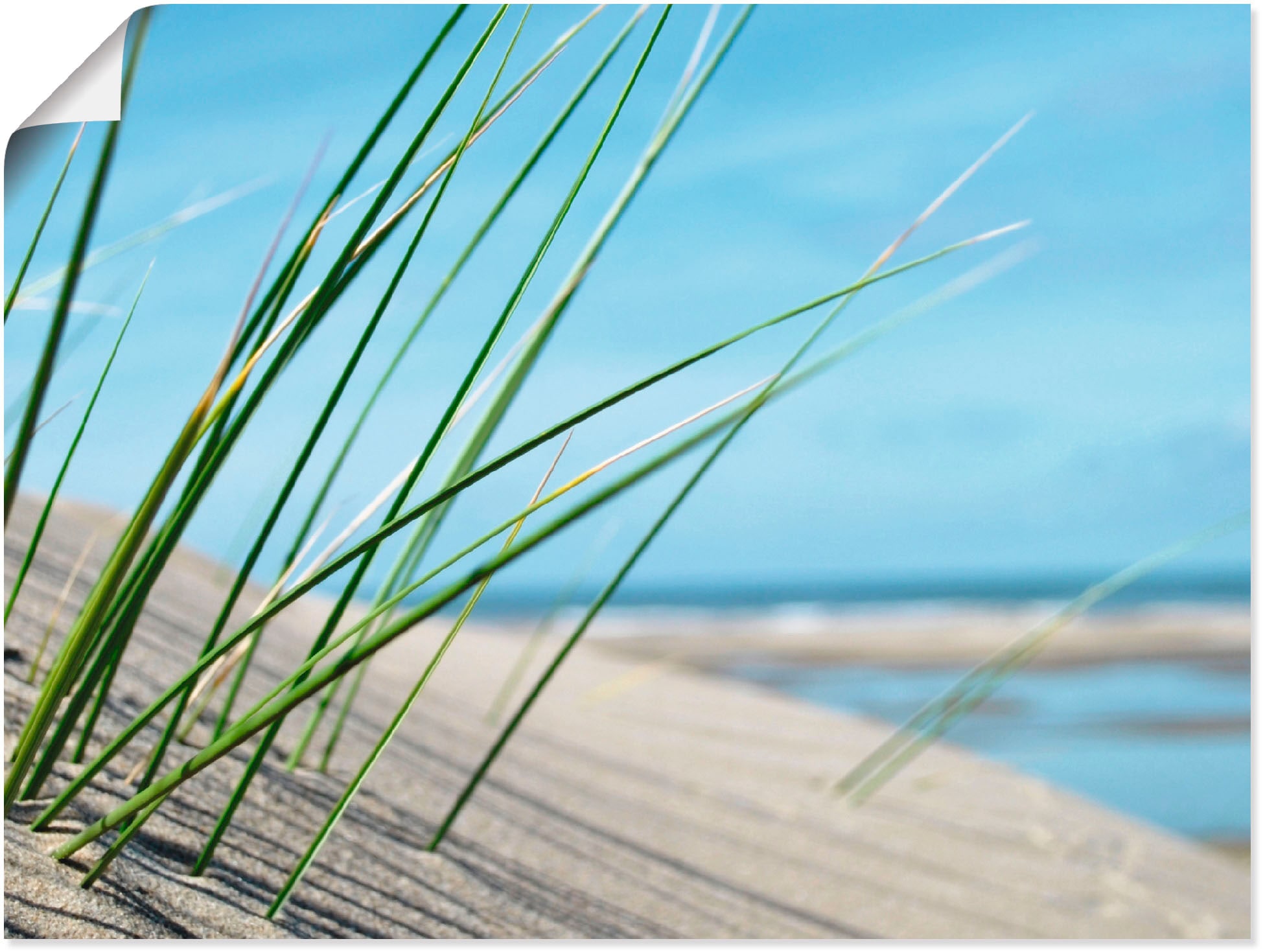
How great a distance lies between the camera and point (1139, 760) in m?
3.13

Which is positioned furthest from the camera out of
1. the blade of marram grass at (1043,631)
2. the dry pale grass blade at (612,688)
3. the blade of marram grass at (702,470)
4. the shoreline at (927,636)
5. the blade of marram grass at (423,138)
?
the shoreline at (927,636)

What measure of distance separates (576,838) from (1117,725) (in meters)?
3.23

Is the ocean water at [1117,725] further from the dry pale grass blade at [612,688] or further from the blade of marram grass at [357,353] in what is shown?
the blade of marram grass at [357,353]

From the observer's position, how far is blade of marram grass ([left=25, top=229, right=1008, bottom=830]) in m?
0.50

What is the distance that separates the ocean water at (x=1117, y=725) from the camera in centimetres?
280

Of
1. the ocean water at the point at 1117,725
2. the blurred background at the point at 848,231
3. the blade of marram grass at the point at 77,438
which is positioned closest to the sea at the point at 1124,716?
the ocean water at the point at 1117,725

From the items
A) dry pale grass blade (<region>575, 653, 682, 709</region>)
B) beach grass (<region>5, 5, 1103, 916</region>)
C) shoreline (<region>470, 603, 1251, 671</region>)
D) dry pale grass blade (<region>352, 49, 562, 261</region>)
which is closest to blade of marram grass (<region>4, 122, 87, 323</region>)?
beach grass (<region>5, 5, 1103, 916</region>)

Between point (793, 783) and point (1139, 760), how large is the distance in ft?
5.43

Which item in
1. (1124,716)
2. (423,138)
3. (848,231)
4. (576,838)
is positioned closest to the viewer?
(423,138)

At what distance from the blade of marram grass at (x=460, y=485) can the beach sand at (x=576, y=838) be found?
22 centimetres

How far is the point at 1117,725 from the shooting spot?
12.7ft

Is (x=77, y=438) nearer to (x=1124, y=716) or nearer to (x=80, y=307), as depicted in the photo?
(x=80, y=307)

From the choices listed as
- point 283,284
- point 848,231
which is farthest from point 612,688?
point 283,284

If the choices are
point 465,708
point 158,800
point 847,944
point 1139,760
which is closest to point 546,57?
point 158,800
